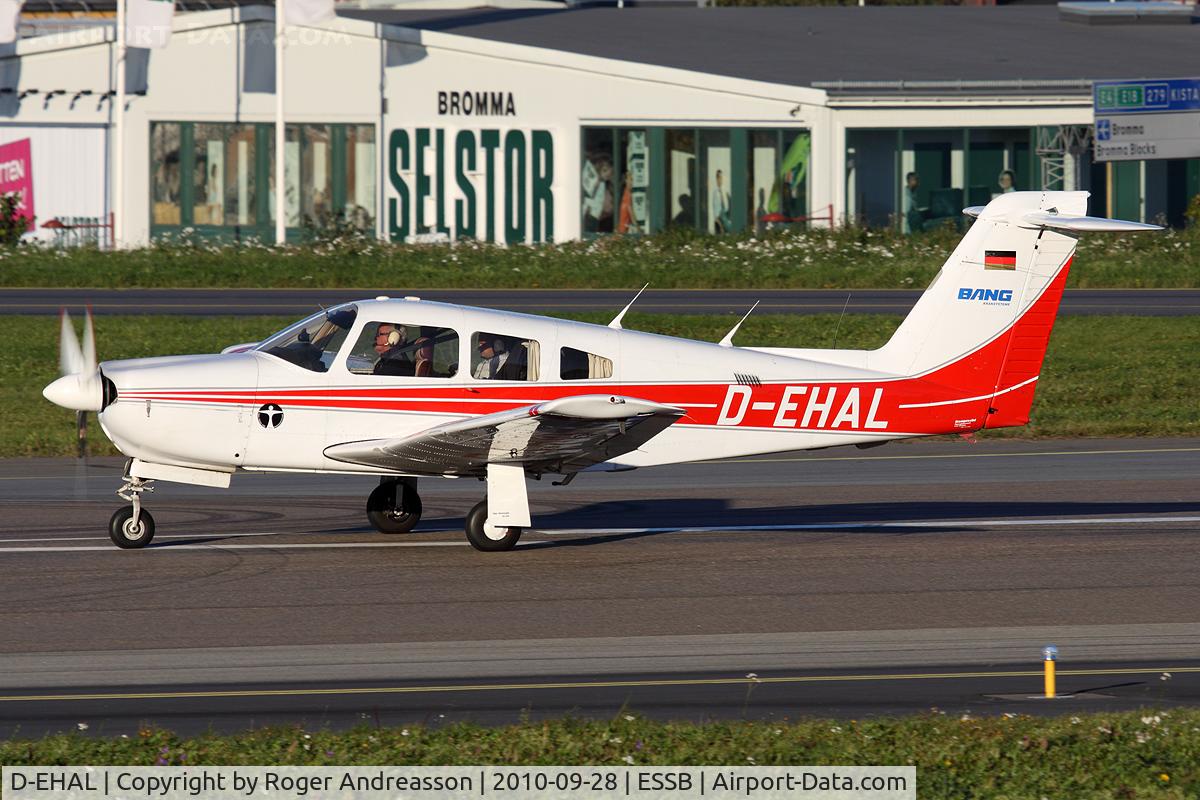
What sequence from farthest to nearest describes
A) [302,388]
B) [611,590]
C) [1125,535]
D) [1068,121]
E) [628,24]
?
[628,24] → [1068,121] → [1125,535] → [302,388] → [611,590]

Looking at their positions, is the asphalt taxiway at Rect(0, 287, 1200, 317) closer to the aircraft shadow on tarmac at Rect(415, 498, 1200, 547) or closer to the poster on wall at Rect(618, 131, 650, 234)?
the aircraft shadow on tarmac at Rect(415, 498, 1200, 547)

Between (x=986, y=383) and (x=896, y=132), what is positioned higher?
(x=896, y=132)

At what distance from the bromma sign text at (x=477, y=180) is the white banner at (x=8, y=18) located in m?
9.94

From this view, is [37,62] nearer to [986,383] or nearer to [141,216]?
[141,216]

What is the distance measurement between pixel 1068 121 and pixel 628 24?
14.2 meters

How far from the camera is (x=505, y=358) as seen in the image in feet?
43.2

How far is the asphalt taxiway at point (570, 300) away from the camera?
27.1m

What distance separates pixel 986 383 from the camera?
1398 centimetres

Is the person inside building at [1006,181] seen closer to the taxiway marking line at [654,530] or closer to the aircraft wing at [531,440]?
the taxiway marking line at [654,530]

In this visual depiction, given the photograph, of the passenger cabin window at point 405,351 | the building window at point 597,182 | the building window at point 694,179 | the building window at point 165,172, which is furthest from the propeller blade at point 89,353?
the building window at point 165,172

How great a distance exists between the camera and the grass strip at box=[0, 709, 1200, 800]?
736cm

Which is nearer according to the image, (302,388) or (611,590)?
(611,590)

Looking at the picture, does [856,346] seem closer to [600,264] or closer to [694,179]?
[600,264]

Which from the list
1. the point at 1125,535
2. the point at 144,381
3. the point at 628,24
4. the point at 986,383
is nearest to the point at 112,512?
the point at 144,381
